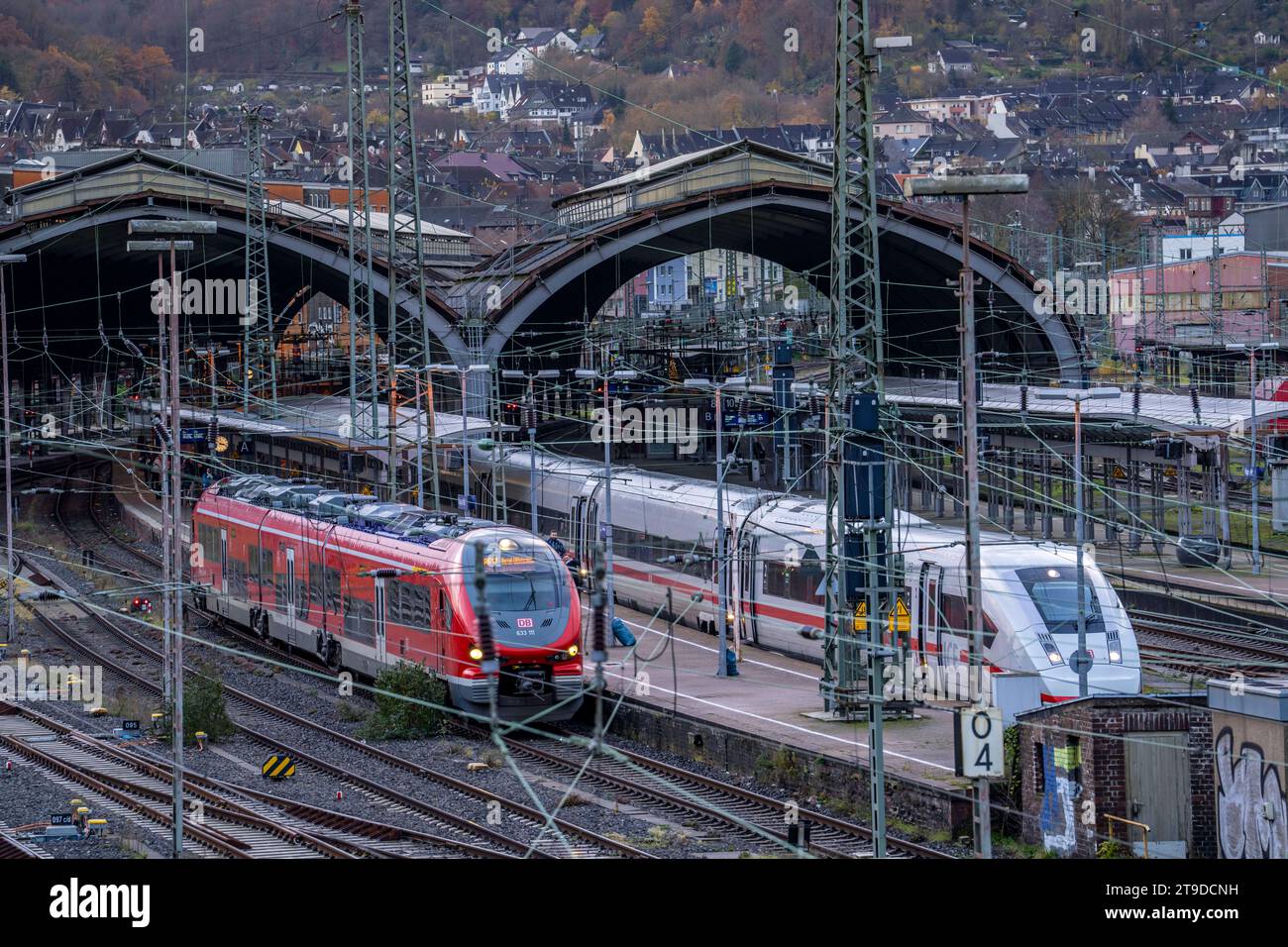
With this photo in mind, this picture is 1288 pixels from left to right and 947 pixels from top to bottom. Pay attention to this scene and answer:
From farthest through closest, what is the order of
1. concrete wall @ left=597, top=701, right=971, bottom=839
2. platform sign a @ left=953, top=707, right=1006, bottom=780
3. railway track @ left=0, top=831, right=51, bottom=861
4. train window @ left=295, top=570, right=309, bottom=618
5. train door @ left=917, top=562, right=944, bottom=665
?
train window @ left=295, top=570, right=309, bottom=618 < train door @ left=917, top=562, right=944, bottom=665 < concrete wall @ left=597, top=701, right=971, bottom=839 < railway track @ left=0, top=831, right=51, bottom=861 < platform sign a @ left=953, top=707, right=1006, bottom=780

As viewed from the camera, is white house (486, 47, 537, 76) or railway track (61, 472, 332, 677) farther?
white house (486, 47, 537, 76)

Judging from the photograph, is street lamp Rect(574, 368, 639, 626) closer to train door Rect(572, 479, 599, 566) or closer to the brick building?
train door Rect(572, 479, 599, 566)

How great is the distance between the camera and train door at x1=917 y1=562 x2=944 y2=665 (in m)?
22.6

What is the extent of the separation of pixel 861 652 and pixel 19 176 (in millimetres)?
67066

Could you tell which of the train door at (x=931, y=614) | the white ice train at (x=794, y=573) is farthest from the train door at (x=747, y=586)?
the train door at (x=931, y=614)

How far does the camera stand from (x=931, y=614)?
2280 cm

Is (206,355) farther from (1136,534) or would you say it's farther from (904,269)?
(1136,534)

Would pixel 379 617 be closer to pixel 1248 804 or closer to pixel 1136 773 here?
pixel 1136 773

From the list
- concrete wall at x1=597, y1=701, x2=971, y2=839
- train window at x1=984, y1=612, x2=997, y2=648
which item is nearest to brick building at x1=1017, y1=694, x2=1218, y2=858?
concrete wall at x1=597, y1=701, x2=971, y2=839

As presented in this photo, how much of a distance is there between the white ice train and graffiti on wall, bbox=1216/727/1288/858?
567 centimetres

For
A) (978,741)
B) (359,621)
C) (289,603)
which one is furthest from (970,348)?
(289,603)

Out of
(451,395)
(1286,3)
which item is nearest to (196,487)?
(451,395)

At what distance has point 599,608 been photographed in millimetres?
10625

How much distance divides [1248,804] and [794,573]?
41.2 ft
